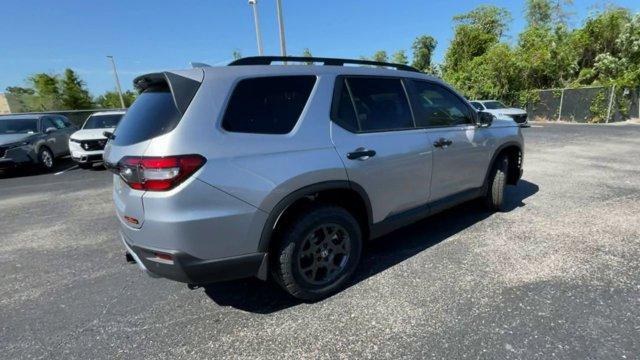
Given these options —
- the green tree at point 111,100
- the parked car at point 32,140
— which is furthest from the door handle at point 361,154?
the green tree at point 111,100

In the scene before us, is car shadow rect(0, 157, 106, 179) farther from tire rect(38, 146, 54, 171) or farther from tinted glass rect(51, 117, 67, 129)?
tinted glass rect(51, 117, 67, 129)

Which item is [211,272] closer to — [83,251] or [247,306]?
[247,306]

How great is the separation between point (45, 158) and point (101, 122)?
1.79m

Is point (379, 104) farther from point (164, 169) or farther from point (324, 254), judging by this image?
point (164, 169)

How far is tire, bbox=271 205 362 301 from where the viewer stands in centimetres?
260

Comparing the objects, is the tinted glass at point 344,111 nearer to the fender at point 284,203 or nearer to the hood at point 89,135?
the fender at point 284,203

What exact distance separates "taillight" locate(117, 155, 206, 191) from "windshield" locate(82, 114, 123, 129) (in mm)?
9928

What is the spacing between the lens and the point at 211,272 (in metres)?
2.33

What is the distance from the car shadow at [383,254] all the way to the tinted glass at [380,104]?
3.99 ft

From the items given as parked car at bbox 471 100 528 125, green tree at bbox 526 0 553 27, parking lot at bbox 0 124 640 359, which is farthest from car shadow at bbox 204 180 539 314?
green tree at bbox 526 0 553 27

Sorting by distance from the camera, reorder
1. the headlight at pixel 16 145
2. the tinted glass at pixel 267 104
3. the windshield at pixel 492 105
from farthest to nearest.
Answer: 1. the windshield at pixel 492 105
2. the headlight at pixel 16 145
3. the tinted glass at pixel 267 104

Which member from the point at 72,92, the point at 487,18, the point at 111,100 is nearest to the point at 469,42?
the point at 487,18

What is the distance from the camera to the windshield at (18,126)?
10094mm

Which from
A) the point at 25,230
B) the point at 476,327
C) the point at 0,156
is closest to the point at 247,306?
the point at 476,327
